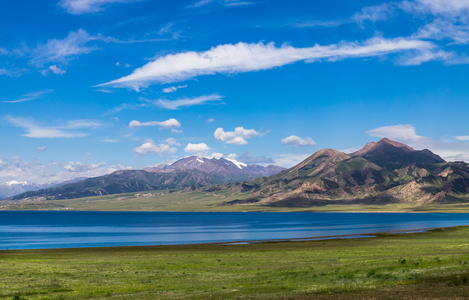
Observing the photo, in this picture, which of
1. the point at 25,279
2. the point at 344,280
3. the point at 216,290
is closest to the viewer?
the point at 216,290

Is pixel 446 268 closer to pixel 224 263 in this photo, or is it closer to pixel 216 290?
pixel 216 290

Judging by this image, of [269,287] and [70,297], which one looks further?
[269,287]

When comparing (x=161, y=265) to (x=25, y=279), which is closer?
(x=25, y=279)

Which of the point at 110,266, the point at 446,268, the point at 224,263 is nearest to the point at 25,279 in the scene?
the point at 110,266

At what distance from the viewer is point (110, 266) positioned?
57594 mm

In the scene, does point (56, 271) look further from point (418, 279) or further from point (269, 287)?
point (418, 279)

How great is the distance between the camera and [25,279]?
4528 centimetres

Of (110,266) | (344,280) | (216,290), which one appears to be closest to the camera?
(216,290)

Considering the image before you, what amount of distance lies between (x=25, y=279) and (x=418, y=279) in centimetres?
3850

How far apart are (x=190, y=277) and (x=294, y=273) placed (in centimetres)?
1101

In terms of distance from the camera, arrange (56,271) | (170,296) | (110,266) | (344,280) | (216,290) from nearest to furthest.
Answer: (170,296) → (216,290) → (344,280) → (56,271) → (110,266)

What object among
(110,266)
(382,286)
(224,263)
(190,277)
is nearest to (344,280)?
(382,286)

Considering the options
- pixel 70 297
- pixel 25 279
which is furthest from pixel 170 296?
pixel 25 279

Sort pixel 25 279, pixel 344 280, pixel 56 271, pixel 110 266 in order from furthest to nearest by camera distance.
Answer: pixel 110 266
pixel 56 271
pixel 25 279
pixel 344 280
